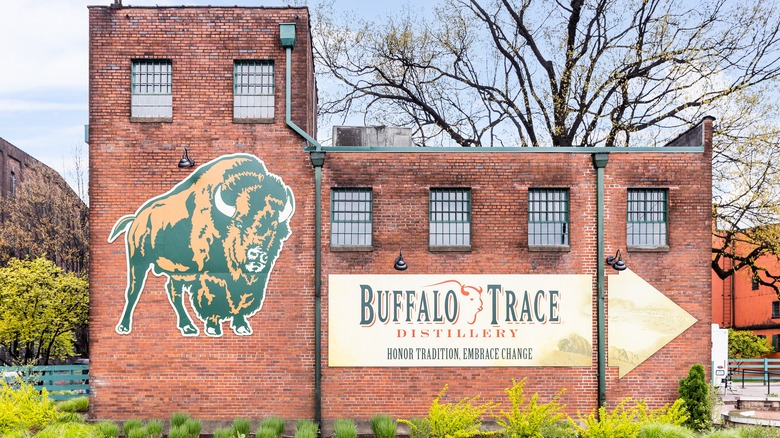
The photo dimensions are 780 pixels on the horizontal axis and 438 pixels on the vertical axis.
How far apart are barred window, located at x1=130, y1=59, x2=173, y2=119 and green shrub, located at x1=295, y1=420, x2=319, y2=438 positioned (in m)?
7.76

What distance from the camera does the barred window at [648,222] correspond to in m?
17.6

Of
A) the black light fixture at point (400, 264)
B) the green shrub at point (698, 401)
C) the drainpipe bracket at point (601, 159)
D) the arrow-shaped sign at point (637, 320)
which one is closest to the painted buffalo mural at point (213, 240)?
the black light fixture at point (400, 264)

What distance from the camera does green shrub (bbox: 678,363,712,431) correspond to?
1634cm

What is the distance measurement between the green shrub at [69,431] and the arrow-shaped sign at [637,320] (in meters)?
11.5

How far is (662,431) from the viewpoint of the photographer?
543 inches

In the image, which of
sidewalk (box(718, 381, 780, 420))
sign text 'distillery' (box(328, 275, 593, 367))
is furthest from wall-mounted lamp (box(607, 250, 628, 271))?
sidewalk (box(718, 381, 780, 420))

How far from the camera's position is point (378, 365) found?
1720 cm

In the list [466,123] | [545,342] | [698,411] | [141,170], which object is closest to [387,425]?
[545,342]

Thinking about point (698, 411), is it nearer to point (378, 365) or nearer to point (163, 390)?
point (378, 365)

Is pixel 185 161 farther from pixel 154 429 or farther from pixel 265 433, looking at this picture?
pixel 265 433

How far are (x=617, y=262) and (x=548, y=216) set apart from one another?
1.90m

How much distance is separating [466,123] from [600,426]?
2037 centimetres

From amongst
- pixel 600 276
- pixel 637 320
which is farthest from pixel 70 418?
pixel 637 320

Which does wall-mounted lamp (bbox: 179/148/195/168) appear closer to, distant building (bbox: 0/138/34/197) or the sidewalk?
the sidewalk
